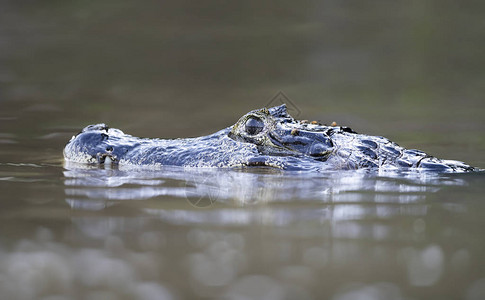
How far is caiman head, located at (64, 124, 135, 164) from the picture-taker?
391 centimetres

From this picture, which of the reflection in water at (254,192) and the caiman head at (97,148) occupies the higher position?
the caiman head at (97,148)

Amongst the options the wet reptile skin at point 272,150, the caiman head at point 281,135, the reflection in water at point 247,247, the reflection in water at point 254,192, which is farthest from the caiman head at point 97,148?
the reflection in water at point 247,247

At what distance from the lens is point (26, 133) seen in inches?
230

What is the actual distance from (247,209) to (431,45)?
8.75 meters

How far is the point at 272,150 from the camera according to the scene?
3.77 meters

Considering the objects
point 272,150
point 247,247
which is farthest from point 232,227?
point 272,150

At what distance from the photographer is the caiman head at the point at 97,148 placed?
391 centimetres

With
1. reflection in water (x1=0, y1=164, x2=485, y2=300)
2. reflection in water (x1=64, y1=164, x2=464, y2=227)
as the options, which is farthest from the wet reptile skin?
reflection in water (x1=0, y1=164, x2=485, y2=300)

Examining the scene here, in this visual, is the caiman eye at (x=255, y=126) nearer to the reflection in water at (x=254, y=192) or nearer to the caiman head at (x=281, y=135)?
the caiman head at (x=281, y=135)

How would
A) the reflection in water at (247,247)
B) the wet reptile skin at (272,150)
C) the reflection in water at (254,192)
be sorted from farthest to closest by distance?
the wet reptile skin at (272,150) < the reflection in water at (254,192) < the reflection in water at (247,247)

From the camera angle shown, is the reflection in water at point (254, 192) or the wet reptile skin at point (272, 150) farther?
the wet reptile skin at point (272, 150)

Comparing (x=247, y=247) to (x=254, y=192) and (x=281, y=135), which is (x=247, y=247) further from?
(x=281, y=135)

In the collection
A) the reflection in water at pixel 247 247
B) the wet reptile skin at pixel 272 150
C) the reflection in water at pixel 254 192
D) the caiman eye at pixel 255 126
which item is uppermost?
the caiman eye at pixel 255 126

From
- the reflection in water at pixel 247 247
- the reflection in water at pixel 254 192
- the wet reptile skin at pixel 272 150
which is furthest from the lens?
the wet reptile skin at pixel 272 150
